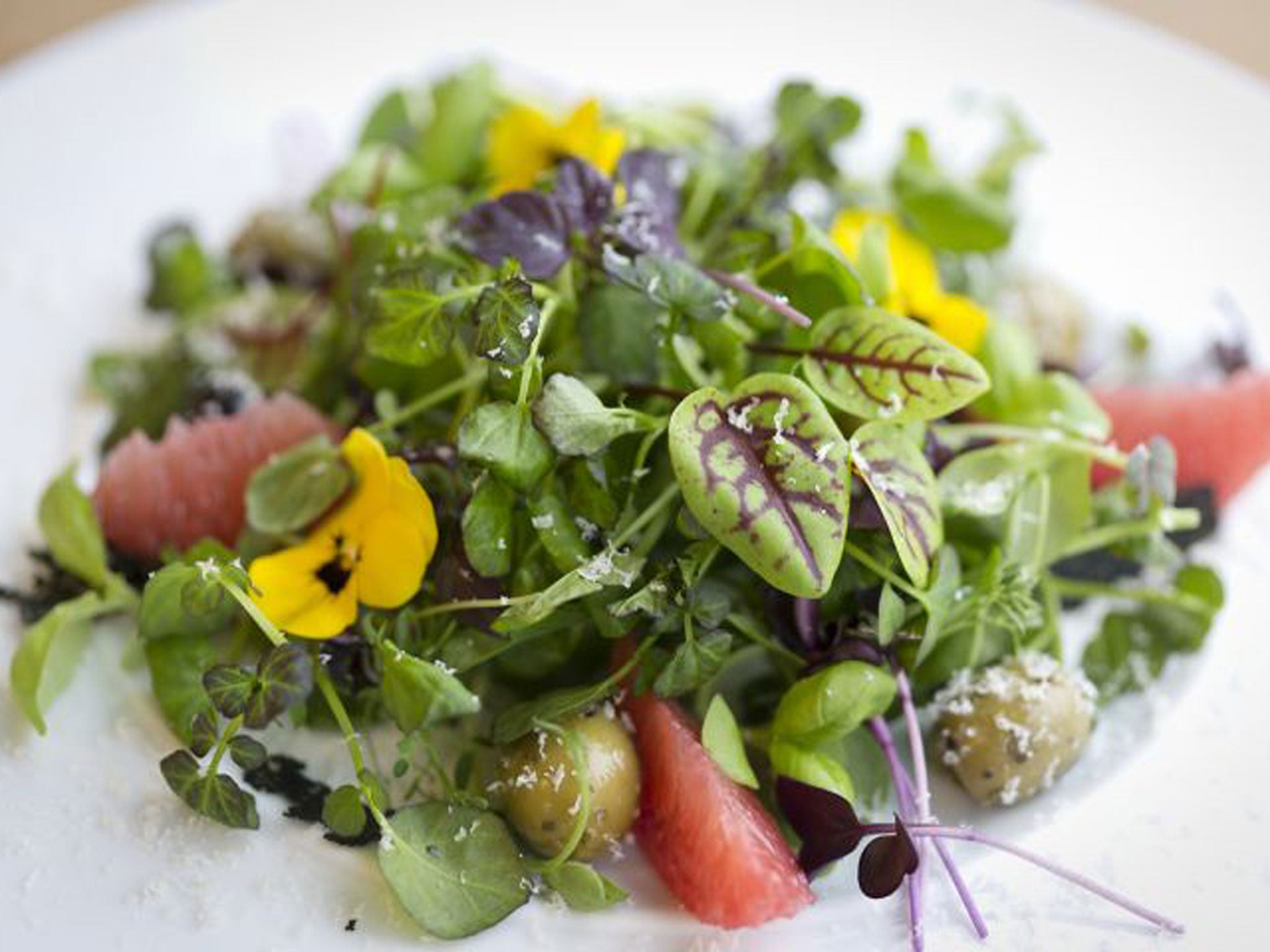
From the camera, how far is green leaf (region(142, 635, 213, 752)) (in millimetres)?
1181

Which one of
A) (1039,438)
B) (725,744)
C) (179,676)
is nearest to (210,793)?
(179,676)

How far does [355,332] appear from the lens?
4.52 feet

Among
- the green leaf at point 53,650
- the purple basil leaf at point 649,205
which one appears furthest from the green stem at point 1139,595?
the green leaf at point 53,650

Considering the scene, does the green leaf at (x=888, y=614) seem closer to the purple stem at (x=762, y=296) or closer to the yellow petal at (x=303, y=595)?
the purple stem at (x=762, y=296)

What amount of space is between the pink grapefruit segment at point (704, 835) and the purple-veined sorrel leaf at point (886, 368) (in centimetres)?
26

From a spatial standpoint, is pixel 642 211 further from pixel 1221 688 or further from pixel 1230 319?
pixel 1230 319

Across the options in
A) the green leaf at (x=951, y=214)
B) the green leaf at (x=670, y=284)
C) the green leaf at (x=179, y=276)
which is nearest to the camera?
the green leaf at (x=670, y=284)

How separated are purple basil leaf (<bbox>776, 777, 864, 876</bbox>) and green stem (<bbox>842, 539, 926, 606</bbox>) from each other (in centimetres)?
16

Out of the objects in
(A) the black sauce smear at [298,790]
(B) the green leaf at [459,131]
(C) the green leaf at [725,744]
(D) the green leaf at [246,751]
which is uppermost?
(B) the green leaf at [459,131]

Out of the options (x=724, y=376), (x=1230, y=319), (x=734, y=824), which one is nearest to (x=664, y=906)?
(x=734, y=824)

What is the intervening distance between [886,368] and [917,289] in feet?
0.90

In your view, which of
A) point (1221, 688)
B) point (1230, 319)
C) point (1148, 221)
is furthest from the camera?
point (1148, 221)

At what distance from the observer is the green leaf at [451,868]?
104cm

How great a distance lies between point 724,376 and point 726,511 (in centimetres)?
21
